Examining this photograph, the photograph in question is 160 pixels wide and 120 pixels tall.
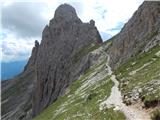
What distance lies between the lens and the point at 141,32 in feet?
308

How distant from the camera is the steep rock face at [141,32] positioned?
8675 cm

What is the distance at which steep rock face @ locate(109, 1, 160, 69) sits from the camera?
8675 centimetres

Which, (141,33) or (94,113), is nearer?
(94,113)

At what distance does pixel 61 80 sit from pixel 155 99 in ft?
509

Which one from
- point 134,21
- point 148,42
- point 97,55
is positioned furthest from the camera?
point 97,55

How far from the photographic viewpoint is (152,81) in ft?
152

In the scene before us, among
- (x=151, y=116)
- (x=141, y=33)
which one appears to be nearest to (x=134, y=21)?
(x=141, y=33)

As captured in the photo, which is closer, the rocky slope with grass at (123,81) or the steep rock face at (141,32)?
the rocky slope with grass at (123,81)

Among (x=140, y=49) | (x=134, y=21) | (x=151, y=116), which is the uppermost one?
(x=134, y=21)

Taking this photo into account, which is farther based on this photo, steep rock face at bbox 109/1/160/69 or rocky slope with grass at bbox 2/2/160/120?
steep rock face at bbox 109/1/160/69

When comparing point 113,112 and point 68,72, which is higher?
point 68,72

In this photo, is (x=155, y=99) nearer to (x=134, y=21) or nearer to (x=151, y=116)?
(x=151, y=116)

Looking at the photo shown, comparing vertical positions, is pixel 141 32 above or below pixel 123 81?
above

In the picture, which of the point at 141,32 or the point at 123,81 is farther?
the point at 141,32
